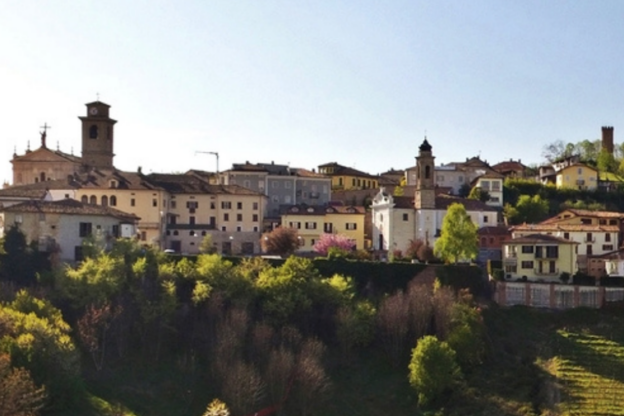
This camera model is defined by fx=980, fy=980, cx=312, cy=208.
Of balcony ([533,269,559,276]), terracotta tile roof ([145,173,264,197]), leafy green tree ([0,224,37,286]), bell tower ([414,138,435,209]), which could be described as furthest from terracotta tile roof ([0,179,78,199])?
balcony ([533,269,559,276])

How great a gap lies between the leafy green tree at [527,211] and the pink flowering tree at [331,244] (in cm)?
1476

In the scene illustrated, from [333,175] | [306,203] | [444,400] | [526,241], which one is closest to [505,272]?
[526,241]

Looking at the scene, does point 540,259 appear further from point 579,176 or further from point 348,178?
point 348,178

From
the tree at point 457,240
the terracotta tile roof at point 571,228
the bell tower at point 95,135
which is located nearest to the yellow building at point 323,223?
the tree at point 457,240

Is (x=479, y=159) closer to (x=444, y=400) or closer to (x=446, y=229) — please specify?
(x=446, y=229)

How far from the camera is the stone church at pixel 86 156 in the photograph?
3398 inches

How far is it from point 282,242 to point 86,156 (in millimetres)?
23244

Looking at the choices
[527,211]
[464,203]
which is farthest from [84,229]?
[527,211]

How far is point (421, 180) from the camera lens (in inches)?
3024

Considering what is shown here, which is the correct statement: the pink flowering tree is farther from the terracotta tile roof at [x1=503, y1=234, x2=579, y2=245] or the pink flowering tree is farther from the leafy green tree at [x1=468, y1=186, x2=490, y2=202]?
the leafy green tree at [x1=468, y1=186, x2=490, y2=202]

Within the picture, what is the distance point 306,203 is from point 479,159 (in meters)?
18.7

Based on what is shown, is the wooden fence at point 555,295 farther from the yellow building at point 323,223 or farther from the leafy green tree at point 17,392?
the leafy green tree at point 17,392

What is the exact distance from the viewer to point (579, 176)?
95125 millimetres

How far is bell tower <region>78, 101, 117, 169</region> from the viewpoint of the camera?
283ft
